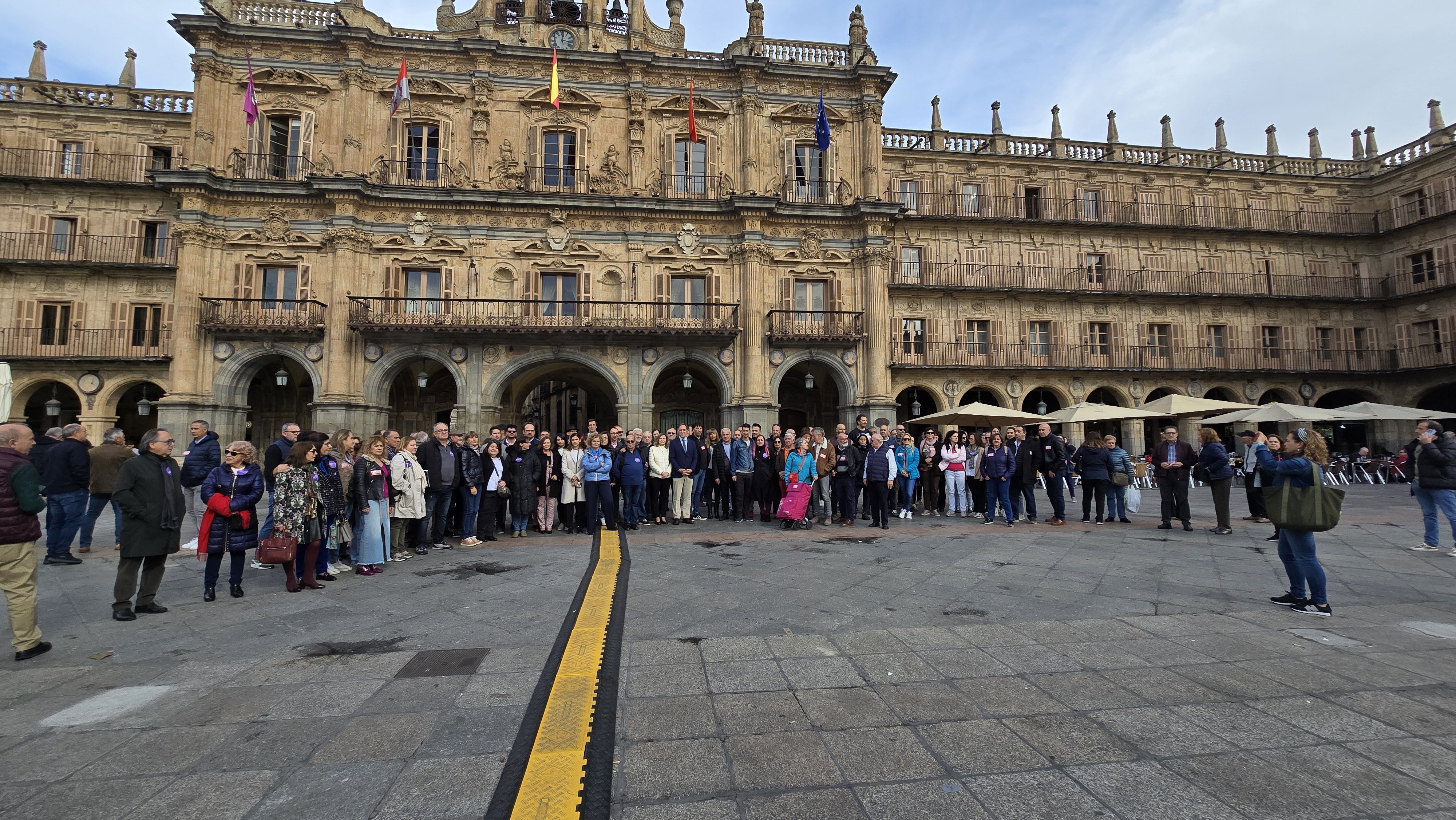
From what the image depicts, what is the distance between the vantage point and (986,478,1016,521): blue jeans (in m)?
11.0

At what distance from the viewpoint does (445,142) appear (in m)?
19.3

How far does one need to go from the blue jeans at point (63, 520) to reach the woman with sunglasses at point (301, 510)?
13.3 feet

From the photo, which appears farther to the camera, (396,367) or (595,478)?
(396,367)

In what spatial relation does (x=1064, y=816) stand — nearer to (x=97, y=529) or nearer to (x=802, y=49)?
(x=97, y=529)

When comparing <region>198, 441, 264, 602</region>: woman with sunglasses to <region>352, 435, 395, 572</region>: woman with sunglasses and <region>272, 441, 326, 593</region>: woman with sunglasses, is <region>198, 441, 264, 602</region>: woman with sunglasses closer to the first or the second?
<region>272, 441, 326, 593</region>: woman with sunglasses

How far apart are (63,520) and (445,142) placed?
611 inches

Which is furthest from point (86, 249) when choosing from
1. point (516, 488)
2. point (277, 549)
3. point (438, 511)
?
point (277, 549)

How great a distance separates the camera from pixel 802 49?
69.2 feet

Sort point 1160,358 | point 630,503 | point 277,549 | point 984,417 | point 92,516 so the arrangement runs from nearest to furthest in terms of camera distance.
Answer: point 277,549
point 92,516
point 630,503
point 984,417
point 1160,358

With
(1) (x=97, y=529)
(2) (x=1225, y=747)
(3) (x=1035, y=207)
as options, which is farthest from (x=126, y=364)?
(3) (x=1035, y=207)

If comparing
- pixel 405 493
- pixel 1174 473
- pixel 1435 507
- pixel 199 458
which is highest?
pixel 199 458

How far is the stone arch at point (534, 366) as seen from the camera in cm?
1836

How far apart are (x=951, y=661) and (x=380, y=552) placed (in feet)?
21.8

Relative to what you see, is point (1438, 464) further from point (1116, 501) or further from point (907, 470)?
point (907, 470)
